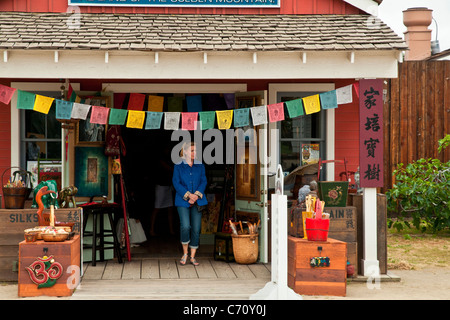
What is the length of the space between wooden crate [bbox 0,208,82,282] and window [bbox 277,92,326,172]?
3658 millimetres

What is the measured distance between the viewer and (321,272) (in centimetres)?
682

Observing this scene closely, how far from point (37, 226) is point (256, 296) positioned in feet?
9.53

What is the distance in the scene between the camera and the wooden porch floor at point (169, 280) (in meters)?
6.73

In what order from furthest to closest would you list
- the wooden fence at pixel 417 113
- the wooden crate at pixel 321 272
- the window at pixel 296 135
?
the wooden fence at pixel 417 113
the window at pixel 296 135
the wooden crate at pixel 321 272

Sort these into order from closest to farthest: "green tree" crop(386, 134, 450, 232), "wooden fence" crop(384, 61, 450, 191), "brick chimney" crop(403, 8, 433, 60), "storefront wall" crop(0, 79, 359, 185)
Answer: "storefront wall" crop(0, 79, 359, 185), "green tree" crop(386, 134, 450, 232), "wooden fence" crop(384, 61, 450, 191), "brick chimney" crop(403, 8, 433, 60)

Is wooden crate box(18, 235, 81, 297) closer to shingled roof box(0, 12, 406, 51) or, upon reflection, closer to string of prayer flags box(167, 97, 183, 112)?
shingled roof box(0, 12, 406, 51)

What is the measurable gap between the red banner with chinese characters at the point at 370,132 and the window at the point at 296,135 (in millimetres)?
1764

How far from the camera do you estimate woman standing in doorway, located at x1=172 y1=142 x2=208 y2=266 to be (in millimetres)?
8281

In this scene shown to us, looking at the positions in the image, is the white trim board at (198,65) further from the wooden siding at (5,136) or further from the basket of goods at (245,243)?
Result: the basket of goods at (245,243)

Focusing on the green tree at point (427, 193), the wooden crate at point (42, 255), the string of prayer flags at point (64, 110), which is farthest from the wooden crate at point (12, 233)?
the green tree at point (427, 193)

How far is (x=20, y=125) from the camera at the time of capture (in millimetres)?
9148

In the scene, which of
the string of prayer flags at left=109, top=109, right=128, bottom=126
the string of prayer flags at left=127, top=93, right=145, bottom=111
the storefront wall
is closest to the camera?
the string of prayer flags at left=109, top=109, right=128, bottom=126

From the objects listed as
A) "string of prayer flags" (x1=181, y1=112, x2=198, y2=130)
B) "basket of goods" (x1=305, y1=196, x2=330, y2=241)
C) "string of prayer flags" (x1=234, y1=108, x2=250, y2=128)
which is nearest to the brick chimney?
"string of prayer flags" (x1=234, y1=108, x2=250, y2=128)

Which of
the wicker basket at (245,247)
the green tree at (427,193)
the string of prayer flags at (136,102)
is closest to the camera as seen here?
the wicker basket at (245,247)
